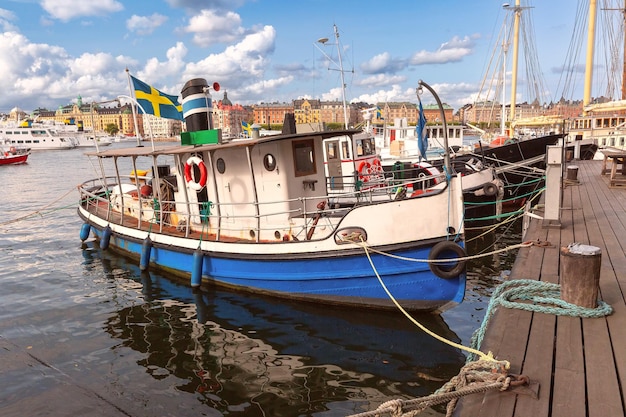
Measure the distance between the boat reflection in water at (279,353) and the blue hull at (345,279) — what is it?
337mm

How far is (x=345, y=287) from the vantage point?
30.6 feet

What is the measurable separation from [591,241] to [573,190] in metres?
7.18

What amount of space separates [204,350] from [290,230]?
10.3ft

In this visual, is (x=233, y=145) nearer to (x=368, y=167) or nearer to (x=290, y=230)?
(x=290, y=230)

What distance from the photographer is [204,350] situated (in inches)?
336

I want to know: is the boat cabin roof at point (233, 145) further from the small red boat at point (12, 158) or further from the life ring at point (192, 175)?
the small red boat at point (12, 158)

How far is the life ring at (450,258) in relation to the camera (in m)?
8.23

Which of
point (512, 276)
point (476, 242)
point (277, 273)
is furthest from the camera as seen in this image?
point (476, 242)

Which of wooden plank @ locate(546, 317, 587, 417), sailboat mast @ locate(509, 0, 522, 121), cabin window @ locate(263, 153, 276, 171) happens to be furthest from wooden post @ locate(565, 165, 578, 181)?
sailboat mast @ locate(509, 0, 522, 121)

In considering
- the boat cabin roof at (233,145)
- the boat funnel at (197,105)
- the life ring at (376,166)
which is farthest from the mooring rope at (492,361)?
the life ring at (376,166)

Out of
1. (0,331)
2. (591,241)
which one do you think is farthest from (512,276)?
(0,331)

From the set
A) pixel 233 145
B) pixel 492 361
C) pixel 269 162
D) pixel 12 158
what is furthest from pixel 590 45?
pixel 12 158

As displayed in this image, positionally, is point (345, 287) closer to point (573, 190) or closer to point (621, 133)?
point (573, 190)

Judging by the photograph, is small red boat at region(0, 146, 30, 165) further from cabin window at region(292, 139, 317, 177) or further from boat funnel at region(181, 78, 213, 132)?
cabin window at region(292, 139, 317, 177)
